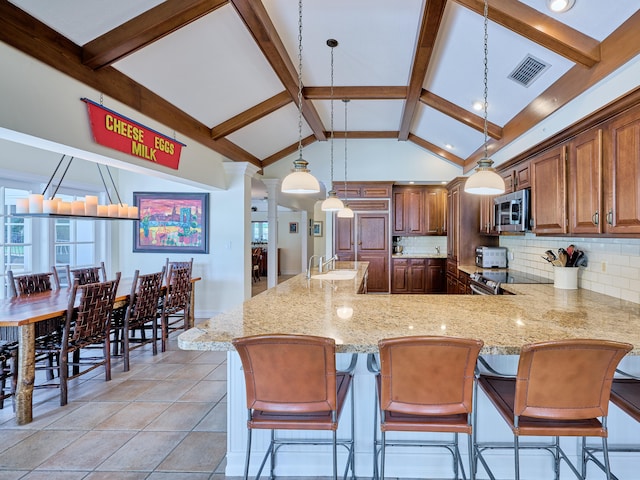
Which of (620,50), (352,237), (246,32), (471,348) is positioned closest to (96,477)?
(471,348)

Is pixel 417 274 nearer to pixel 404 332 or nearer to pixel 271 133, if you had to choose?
pixel 271 133

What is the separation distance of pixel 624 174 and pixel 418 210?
4889mm

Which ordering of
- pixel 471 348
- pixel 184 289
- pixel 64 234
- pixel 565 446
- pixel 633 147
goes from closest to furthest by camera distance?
pixel 471 348 < pixel 565 446 < pixel 633 147 < pixel 184 289 < pixel 64 234

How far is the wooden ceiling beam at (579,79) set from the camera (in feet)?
7.11

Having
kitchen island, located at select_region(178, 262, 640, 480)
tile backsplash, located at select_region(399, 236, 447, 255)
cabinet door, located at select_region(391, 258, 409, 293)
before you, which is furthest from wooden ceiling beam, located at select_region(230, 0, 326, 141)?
tile backsplash, located at select_region(399, 236, 447, 255)

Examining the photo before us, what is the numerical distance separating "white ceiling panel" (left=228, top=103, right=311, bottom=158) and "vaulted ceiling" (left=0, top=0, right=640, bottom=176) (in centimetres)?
9

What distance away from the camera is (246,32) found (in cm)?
319

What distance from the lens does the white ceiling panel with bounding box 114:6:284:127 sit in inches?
118

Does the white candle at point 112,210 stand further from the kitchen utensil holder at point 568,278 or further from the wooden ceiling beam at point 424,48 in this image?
the kitchen utensil holder at point 568,278

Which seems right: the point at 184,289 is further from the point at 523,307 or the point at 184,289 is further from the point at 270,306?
the point at 523,307

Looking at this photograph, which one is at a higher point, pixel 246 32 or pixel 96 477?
pixel 246 32

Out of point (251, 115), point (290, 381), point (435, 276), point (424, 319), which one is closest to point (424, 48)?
point (251, 115)

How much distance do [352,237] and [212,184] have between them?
2.82 meters

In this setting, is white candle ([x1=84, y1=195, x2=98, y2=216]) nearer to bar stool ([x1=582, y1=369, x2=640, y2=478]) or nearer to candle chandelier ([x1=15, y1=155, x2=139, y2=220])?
candle chandelier ([x1=15, y1=155, x2=139, y2=220])
